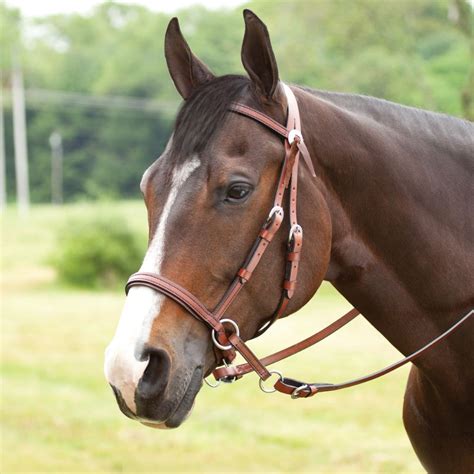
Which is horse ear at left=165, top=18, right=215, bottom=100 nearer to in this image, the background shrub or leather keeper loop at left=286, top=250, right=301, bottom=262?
leather keeper loop at left=286, top=250, right=301, bottom=262

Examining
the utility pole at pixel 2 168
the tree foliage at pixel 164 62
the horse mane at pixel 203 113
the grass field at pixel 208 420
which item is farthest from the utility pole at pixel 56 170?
the horse mane at pixel 203 113

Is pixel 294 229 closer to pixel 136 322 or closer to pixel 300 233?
pixel 300 233

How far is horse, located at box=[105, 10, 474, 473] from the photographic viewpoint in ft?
9.37

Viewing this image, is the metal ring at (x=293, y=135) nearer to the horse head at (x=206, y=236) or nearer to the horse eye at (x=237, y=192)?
the horse head at (x=206, y=236)

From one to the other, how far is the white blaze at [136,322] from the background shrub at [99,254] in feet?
90.0

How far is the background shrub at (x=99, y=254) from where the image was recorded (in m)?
30.3

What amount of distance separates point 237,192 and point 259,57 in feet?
1.73

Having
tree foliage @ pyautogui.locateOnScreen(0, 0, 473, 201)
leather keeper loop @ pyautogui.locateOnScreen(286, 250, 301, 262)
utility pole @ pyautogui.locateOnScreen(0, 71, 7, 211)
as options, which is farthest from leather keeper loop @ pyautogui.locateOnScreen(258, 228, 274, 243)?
utility pole @ pyautogui.locateOnScreen(0, 71, 7, 211)

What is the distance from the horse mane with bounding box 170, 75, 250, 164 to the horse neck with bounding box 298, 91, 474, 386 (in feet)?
1.02

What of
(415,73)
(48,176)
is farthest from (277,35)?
(48,176)

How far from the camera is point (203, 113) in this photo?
10.0 ft

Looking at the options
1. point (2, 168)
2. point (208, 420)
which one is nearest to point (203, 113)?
point (208, 420)

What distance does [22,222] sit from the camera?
152 ft

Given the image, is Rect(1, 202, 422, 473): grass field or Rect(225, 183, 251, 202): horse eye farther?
Rect(1, 202, 422, 473): grass field
